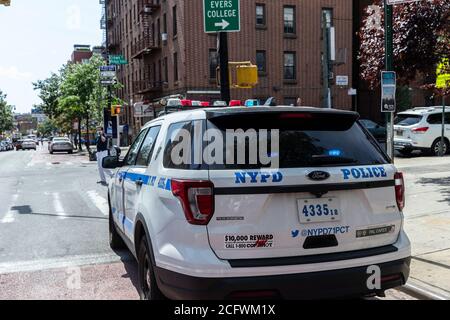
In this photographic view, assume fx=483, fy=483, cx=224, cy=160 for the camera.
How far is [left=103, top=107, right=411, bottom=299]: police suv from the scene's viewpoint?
132 inches

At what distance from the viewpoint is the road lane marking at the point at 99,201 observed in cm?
1031

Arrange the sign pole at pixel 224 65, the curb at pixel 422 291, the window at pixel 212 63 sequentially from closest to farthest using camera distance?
the curb at pixel 422 291, the sign pole at pixel 224 65, the window at pixel 212 63

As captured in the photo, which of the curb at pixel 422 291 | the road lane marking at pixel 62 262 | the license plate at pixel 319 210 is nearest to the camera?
the license plate at pixel 319 210

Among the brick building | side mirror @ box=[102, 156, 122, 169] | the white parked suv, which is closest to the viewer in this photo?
side mirror @ box=[102, 156, 122, 169]

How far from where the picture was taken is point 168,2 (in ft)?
108

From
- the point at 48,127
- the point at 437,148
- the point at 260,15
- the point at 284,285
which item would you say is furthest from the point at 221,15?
the point at 48,127

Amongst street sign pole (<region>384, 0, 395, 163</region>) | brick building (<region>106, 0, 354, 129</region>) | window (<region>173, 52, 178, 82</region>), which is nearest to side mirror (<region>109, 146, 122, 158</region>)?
street sign pole (<region>384, 0, 395, 163</region>)

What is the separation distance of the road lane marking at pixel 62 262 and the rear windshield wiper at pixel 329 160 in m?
3.61

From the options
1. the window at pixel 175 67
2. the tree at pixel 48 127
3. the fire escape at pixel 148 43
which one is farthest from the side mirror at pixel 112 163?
the tree at pixel 48 127

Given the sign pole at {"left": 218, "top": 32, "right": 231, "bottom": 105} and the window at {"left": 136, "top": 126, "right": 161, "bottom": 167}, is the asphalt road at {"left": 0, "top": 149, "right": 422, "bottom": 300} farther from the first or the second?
the sign pole at {"left": 218, "top": 32, "right": 231, "bottom": 105}

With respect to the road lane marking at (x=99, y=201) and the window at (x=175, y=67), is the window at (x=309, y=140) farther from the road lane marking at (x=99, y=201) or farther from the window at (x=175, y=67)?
the window at (x=175, y=67)

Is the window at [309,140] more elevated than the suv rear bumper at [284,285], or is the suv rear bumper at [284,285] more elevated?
the window at [309,140]
